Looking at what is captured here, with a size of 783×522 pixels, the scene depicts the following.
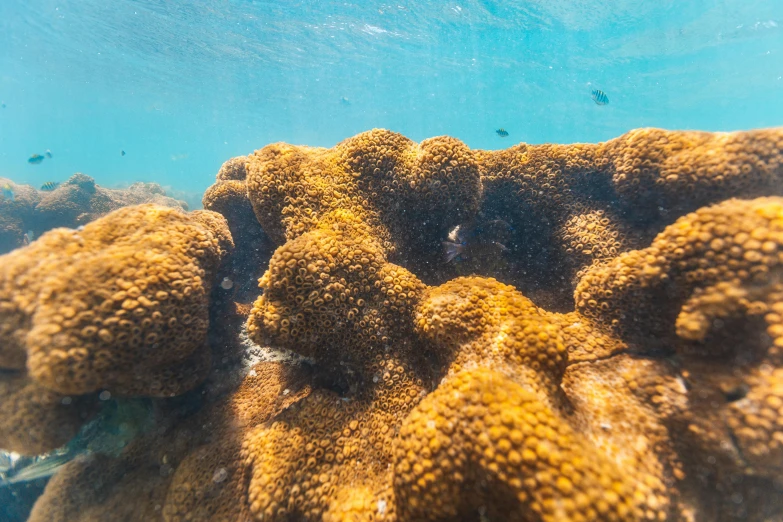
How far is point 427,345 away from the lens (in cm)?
368

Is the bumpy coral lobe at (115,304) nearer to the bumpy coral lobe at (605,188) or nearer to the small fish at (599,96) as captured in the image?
the bumpy coral lobe at (605,188)

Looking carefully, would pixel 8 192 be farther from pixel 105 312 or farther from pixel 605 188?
pixel 605 188

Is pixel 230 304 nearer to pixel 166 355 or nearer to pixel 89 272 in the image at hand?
pixel 166 355

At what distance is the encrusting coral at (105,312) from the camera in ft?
8.97

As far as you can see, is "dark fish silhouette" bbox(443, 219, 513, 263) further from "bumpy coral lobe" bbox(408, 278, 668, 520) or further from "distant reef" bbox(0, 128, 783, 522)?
"bumpy coral lobe" bbox(408, 278, 668, 520)

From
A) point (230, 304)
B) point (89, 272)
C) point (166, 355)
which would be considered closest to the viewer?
point (89, 272)

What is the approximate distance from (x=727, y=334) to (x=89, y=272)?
17.2 feet

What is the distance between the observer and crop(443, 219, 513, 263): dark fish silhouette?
16.2ft

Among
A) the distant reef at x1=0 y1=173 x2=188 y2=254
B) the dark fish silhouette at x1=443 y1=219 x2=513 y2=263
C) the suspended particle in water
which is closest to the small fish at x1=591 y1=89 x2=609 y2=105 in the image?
the dark fish silhouette at x1=443 y1=219 x2=513 y2=263

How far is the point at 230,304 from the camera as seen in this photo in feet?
16.4

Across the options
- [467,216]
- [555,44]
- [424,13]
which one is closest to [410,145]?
[467,216]

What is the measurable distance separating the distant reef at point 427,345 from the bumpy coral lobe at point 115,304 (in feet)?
0.07

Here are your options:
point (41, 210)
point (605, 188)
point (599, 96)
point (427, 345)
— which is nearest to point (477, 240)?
point (605, 188)

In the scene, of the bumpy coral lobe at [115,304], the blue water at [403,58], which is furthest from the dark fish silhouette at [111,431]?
the blue water at [403,58]
